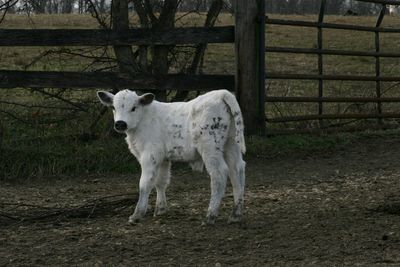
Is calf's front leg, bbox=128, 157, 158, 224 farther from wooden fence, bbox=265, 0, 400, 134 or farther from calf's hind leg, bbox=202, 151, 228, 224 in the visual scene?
wooden fence, bbox=265, 0, 400, 134

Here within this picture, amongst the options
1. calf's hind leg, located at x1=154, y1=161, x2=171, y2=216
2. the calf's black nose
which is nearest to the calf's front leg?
calf's hind leg, located at x1=154, y1=161, x2=171, y2=216

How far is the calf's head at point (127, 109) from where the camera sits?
22.9 feet

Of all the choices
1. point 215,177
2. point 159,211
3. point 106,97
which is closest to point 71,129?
point 106,97

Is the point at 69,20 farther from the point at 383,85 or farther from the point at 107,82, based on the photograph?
the point at 107,82

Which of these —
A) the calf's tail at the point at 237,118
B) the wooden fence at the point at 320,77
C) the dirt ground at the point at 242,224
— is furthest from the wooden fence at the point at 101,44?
the calf's tail at the point at 237,118

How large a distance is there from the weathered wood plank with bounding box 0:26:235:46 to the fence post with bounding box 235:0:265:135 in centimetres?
51

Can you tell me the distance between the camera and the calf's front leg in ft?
22.4

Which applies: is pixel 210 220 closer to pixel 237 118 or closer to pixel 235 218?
pixel 235 218

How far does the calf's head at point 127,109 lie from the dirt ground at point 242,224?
0.83 m

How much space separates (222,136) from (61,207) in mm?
2031

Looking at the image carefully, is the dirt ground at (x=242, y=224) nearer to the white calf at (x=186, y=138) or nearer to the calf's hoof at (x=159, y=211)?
the calf's hoof at (x=159, y=211)

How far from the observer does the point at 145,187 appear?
6.87 m

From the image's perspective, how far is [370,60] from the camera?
70.6 feet

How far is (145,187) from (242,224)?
994mm
